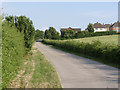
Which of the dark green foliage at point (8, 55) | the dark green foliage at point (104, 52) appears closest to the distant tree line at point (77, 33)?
the dark green foliage at point (104, 52)

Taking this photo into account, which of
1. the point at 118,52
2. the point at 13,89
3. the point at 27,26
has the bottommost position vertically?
the point at 13,89

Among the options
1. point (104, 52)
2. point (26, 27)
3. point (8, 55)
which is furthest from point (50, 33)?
point (8, 55)

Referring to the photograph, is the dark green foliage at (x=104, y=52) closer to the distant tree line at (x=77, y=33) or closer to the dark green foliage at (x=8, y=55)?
the dark green foliage at (x=8, y=55)

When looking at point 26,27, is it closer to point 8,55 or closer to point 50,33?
point 8,55

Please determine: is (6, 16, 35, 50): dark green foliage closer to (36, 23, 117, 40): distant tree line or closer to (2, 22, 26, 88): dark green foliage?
(2, 22, 26, 88): dark green foliage

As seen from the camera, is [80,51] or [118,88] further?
[80,51]

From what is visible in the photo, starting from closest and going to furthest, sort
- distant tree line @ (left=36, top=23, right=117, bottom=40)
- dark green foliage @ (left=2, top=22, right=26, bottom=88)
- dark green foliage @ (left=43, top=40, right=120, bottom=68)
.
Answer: dark green foliage @ (left=2, top=22, right=26, bottom=88), dark green foliage @ (left=43, top=40, right=120, bottom=68), distant tree line @ (left=36, top=23, right=117, bottom=40)

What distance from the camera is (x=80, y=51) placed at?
25094mm

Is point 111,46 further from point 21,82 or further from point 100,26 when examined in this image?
point 100,26

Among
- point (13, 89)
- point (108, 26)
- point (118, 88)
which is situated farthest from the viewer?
point (108, 26)

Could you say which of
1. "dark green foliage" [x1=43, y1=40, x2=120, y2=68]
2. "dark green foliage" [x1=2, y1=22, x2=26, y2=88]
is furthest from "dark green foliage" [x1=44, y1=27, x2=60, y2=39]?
"dark green foliage" [x1=2, y1=22, x2=26, y2=88]

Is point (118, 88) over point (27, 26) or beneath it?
beneath

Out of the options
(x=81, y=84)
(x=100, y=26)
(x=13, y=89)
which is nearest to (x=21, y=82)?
(x=13, y=89)

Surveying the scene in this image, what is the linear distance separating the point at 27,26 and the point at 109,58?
10.8 m
